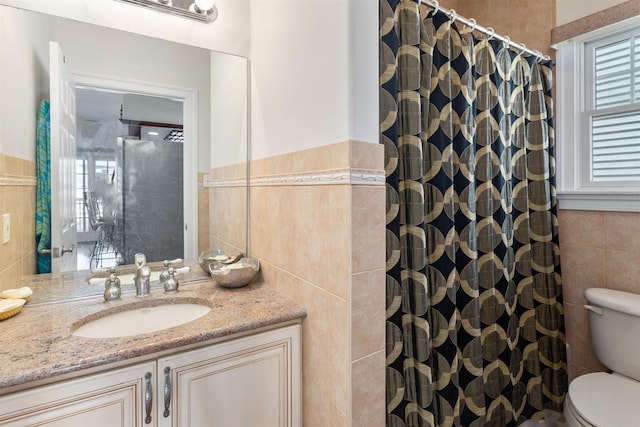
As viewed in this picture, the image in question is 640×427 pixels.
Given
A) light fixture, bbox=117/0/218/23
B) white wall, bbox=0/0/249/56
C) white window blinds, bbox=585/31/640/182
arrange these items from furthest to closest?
1. white window blinds, bbox=585/31/640/182
2. light fixture, bbox=117/0/218/23
3. white wall, bbox=0/0/249/56

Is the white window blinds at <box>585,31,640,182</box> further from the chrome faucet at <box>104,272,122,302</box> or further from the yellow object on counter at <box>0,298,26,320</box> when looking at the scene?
the yellow object on counter at <box>0,298,26,320</box>

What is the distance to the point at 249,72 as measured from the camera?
1.59 meters

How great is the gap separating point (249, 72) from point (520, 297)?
1.80m

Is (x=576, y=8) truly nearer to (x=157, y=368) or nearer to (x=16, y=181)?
(x=157, y=368)

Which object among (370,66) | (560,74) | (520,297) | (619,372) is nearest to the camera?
(370,66)

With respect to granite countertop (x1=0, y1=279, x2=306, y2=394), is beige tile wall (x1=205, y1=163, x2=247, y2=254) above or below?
above

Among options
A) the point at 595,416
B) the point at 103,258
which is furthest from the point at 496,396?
the point at 103,258

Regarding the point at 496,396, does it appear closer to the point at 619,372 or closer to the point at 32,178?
the point at 619,372

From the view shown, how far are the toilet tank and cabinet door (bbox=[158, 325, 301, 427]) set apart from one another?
1.47m

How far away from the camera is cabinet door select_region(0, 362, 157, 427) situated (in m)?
0.76

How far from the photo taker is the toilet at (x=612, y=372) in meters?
1.22

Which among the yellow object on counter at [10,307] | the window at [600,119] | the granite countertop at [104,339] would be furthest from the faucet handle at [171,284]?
the window at [600,119]

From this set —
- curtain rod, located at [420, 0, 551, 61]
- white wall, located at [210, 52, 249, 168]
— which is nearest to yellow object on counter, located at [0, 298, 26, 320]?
white wall, located at [210, 52, 249, 168]

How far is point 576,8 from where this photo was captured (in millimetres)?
1735
